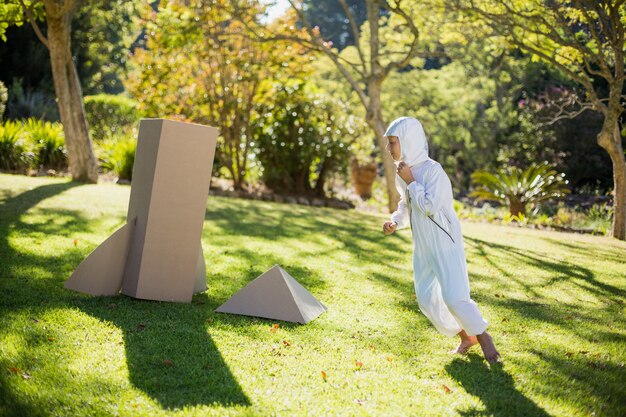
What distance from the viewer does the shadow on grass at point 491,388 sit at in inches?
138

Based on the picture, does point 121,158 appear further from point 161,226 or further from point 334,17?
point 334,17

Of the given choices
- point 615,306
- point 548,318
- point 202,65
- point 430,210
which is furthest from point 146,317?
point 202,65

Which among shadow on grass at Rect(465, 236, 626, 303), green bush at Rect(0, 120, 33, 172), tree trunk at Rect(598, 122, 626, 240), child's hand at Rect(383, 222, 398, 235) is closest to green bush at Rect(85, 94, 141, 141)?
green bush at Rect(0, 120, 33, 172)

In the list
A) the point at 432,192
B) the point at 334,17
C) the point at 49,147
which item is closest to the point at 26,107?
the point at 49,147

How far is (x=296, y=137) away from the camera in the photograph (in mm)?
14367

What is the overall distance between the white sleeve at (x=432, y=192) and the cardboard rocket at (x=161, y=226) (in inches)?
74.0

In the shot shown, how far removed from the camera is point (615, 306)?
6070 millimetres

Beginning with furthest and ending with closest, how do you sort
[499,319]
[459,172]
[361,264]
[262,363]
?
1. [459,172]
2. [361,264]
3. [499,319]
4. [262,363]

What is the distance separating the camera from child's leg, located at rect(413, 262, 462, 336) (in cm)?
441

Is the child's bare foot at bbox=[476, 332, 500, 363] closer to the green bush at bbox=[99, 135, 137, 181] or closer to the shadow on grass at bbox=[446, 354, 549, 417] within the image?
the shadow on grass at bbox=[446, 354, 549, 417]

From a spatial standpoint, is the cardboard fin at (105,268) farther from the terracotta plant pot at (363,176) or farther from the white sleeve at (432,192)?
the terracotta plant pot at (363,176)

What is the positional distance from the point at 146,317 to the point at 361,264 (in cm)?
324

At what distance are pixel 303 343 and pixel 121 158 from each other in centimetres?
993

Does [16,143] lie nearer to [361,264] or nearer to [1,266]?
[1,266]
